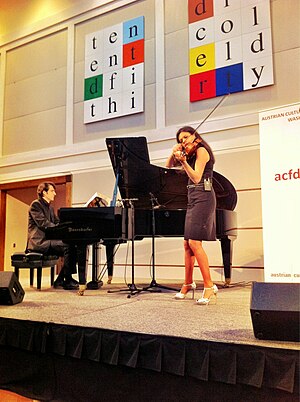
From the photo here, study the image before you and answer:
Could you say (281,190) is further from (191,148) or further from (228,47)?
(228,47)

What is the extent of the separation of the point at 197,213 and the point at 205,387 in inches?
45.3

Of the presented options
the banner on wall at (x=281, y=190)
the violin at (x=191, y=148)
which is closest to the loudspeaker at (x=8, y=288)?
the violin at (x=191, y=148)

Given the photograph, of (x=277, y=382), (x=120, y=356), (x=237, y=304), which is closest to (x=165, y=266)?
(x=237, y=304)

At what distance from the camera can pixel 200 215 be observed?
8.49ft

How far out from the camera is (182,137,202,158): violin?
8.79 feet

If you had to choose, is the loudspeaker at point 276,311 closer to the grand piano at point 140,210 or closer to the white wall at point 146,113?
the grand piano at point 140,210

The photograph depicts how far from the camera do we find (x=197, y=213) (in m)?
2.59

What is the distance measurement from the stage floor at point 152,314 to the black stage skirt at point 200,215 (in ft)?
1.59

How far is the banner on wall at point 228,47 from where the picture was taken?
4.41m

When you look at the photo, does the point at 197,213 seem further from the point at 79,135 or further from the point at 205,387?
the point at 79,135

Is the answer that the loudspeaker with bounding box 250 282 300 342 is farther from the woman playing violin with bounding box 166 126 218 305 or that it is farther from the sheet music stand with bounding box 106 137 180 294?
Answer: the sheet music stand with bounding box 106 137 180 294

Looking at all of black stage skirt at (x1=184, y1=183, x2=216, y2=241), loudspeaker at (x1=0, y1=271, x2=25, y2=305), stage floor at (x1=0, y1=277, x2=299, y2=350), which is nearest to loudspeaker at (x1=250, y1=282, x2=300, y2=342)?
stage floor at (x1=0, y1=277, x2=299, y2=350)

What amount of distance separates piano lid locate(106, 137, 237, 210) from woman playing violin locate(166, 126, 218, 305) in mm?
644

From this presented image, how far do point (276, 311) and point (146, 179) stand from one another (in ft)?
7.10
